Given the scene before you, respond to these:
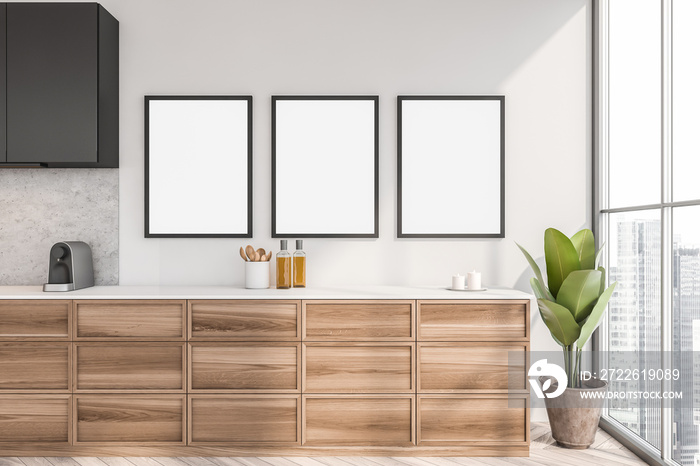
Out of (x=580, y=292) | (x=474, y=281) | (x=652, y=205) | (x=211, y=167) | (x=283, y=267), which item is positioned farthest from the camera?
(x=211, y=167)

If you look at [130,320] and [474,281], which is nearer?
[130,320]

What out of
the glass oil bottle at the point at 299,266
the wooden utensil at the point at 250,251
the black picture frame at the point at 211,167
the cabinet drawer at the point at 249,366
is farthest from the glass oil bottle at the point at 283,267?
the cabinet drawer at the point at 249,366

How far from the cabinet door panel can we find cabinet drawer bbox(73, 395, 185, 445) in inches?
51.7

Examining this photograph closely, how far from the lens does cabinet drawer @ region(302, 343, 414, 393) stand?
2760 millimetres

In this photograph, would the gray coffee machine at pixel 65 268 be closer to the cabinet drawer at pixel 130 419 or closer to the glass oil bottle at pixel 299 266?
the cabinet drawer at pixel 130 419

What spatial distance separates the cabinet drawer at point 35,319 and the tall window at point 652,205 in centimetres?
298

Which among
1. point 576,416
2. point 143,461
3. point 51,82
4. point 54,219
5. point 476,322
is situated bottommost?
point 143,461

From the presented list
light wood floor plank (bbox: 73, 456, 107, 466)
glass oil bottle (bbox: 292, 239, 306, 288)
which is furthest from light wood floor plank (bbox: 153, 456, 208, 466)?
glass oil bottle (bbox: 292, 239, 306, 288)

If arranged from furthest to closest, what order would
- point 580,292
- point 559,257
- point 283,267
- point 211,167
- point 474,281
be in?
1. point 211,167
2. point 283,267
3. point 474,281
4. point 559,257
5. point 580,292

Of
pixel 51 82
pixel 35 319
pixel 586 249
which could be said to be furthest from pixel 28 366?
pixel 586 249

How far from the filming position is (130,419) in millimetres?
2764

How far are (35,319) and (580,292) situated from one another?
280 centimetres

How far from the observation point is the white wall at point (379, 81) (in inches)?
128

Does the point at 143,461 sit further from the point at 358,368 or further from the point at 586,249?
the point at 586,249
